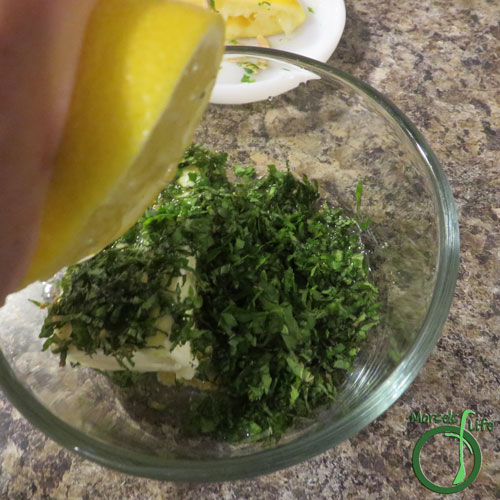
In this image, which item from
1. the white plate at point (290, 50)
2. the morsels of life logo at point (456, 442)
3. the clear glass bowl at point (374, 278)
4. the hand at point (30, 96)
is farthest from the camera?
the white plate at point (290, 50)

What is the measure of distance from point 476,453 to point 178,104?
2.49 feet

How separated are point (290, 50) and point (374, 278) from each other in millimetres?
734

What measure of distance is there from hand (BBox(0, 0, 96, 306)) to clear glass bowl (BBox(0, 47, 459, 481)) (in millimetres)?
376

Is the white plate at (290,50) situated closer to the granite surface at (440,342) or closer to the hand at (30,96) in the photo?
the granite surface at (440,342)

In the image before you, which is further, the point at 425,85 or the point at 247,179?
the point at 425,85

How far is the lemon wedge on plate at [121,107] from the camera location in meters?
0.45

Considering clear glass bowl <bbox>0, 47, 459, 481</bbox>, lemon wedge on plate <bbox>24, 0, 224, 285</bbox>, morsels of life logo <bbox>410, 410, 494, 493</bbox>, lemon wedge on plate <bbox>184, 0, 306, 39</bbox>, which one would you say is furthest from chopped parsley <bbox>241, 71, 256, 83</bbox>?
morsels of life logo <bbox>410, 410, 494, 493</bbox>

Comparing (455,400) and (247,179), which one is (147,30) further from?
(455,400)

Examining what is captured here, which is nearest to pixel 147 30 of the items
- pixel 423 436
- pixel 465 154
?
pixel 423 436

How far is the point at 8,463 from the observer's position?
88cm

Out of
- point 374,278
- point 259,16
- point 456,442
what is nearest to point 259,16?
point 259,16

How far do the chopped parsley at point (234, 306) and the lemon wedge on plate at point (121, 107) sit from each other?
0.25 meters

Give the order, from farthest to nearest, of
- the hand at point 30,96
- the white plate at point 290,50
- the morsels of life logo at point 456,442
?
the white plate at point 290,50 < the morsels of life logo at point 456,442 < the hand at point 30,96

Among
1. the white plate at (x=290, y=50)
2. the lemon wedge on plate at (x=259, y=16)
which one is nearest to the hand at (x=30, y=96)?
the white plate at (x=290, y=50)
